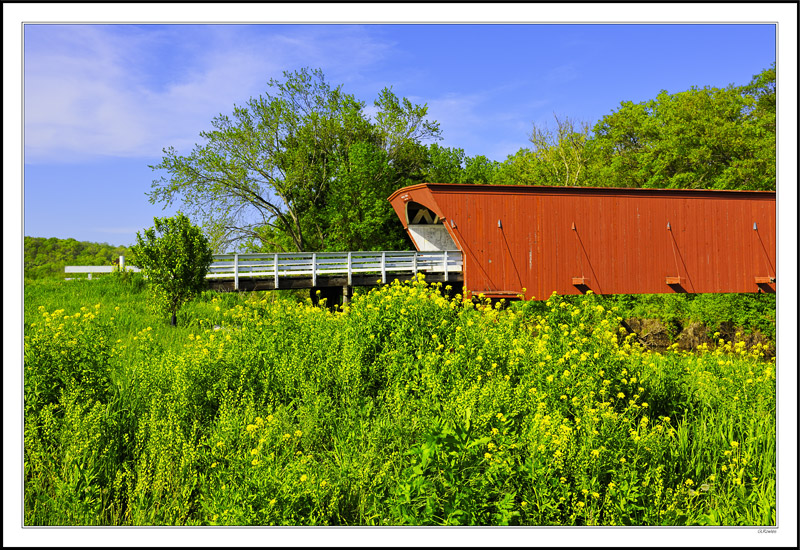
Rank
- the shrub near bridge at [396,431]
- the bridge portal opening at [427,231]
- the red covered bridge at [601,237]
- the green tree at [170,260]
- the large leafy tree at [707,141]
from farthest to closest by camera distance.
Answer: the large leafy tree at [707,141], the bridge portal opening at [427,231], the red covered bridge at [601,237], the green tree at [170,260], the shrub near bridge at [396,431]

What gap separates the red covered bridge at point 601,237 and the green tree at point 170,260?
6.42m

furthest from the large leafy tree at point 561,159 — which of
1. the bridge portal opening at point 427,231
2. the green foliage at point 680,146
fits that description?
the bridge portal opening at point 427,231

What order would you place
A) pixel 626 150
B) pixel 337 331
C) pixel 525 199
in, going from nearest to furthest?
pixel 337 331 < pixel 525 199 < pixel 626 150

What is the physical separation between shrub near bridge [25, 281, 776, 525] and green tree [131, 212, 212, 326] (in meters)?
6.00

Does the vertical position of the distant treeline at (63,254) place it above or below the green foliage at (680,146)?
below

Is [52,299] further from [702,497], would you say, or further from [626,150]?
[626,150]

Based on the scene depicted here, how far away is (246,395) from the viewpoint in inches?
201

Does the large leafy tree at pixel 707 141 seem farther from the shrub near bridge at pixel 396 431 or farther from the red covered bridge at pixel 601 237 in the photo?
the shrub near bridge at pixel 396 431

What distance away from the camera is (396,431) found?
439cm

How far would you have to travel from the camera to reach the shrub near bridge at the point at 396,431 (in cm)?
349

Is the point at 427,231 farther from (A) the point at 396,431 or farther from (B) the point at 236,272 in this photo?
(A) the point at 396,431

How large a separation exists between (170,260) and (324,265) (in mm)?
4369
